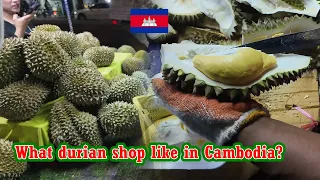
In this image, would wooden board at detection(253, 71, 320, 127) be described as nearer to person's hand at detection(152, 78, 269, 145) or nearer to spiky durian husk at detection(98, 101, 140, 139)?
person's hand at detection(152, 78, 269, 145)

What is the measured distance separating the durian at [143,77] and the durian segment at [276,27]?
262mm

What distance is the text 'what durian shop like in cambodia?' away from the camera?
0.70 meters

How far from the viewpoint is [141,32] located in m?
0.77

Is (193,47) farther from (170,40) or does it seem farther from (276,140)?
(276,140)

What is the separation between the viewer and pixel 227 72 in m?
0.69

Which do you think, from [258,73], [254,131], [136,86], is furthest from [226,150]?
[136,86]

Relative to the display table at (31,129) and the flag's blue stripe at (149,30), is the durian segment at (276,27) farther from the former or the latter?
the display table at (31,129)

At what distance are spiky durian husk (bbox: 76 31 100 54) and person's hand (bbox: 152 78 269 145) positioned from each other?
0.36m

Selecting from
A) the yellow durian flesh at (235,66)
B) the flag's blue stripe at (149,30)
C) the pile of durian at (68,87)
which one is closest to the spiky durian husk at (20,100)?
Result: the pile of durian at (68,87)

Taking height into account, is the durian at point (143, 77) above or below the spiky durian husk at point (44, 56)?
below

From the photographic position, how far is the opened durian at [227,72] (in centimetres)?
70

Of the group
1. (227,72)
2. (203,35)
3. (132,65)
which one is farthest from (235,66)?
(132,65)

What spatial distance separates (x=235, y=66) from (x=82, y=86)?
494mm

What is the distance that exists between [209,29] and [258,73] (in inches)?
7.5
